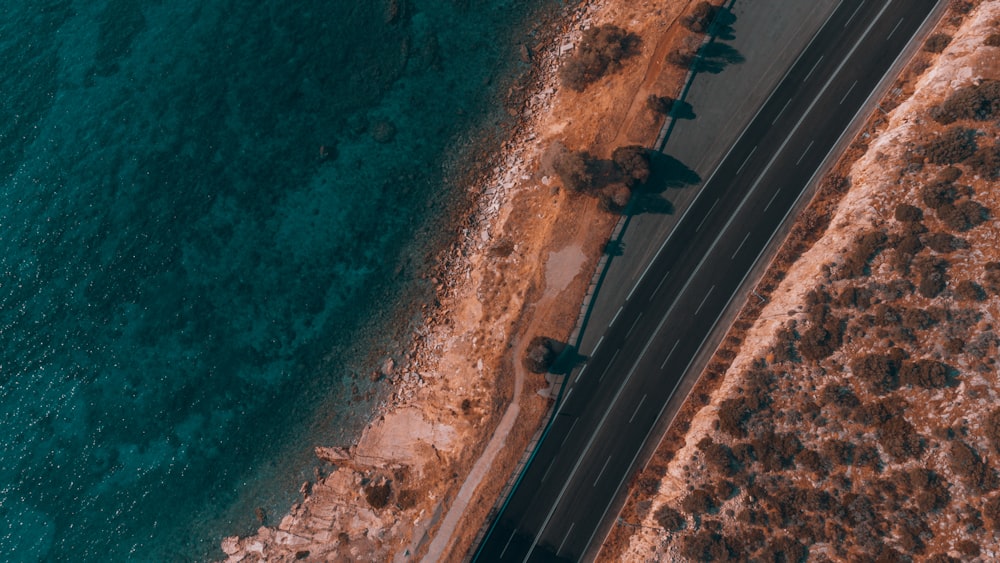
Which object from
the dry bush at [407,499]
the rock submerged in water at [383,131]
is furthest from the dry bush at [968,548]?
the rock submerged in water at [383,131]

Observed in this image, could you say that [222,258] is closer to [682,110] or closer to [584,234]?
[584,234]

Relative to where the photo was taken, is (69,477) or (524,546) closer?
(524,546)

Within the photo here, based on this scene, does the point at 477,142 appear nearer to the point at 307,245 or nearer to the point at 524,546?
the point at 307,245

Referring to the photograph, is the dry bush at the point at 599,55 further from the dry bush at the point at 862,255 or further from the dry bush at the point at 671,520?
the dry bush at the point at 671,520

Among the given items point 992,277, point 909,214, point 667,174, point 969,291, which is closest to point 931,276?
point 969,291

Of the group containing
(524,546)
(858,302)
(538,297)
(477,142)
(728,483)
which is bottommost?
(524,546)

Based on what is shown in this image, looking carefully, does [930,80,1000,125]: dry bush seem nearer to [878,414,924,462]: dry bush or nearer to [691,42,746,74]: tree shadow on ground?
[691,42,746,74]: tree shadow on ground

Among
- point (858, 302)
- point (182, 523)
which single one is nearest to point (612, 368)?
point (858, 302)
